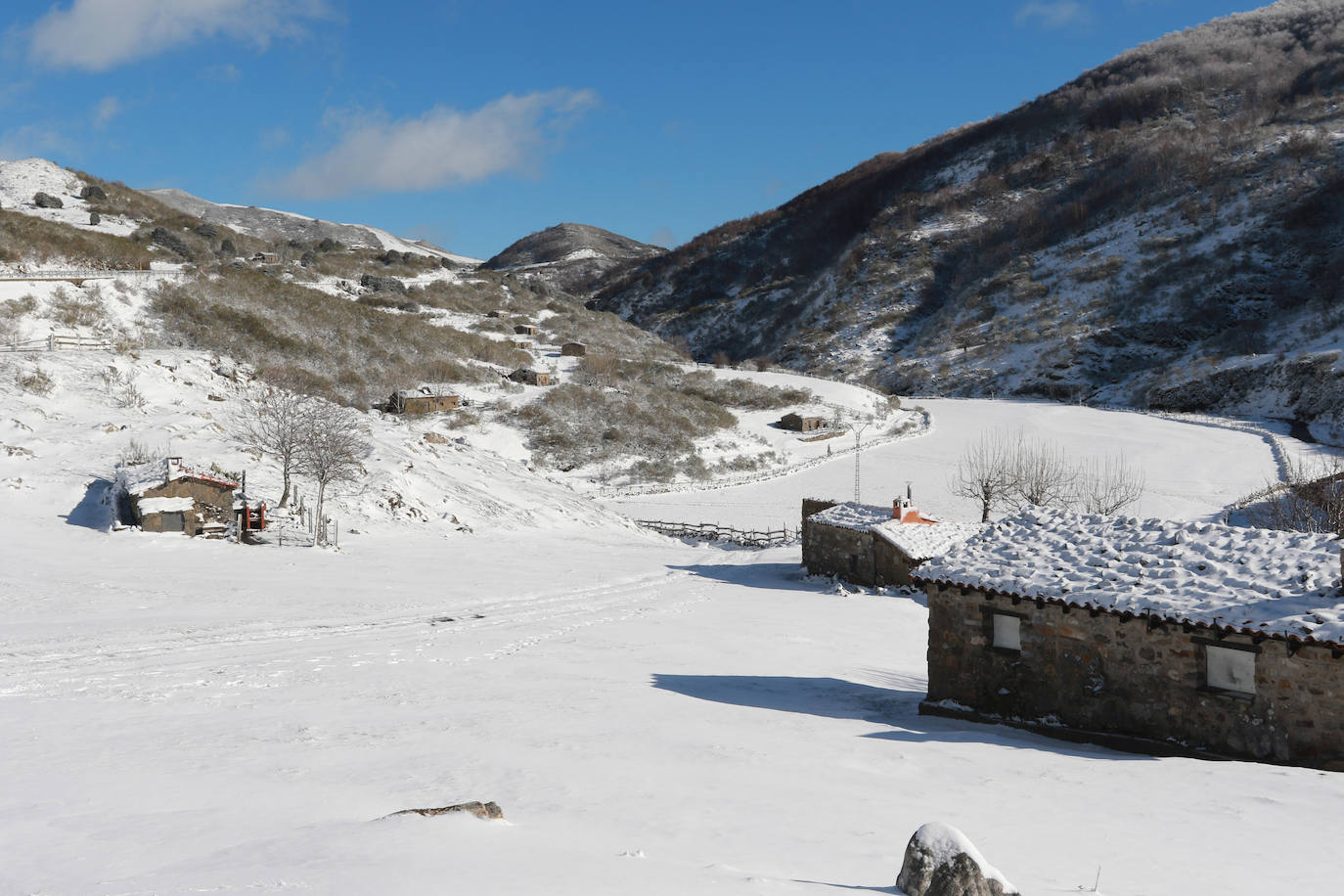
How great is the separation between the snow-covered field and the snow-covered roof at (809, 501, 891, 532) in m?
3.11

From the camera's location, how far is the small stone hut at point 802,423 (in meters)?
72.4

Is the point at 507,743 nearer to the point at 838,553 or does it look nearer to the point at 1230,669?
the point at 1230,669

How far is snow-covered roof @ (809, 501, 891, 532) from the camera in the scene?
1353 inches

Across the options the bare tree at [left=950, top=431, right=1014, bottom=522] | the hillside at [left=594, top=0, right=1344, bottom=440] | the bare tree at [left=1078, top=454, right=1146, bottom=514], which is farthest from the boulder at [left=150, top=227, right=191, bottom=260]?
the bare tree at [left=1078, top=454, right=1146, bottom=514]

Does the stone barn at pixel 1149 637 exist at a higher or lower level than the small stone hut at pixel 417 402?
lower

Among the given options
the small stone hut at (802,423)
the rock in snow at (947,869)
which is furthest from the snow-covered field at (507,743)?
the small stone hut at (802,423)

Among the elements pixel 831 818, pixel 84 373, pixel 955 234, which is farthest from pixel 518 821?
pixel 955 234

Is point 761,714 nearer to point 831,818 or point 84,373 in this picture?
point 831,818

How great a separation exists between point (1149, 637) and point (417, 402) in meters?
56.8

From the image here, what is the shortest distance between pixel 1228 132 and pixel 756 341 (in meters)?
76.0

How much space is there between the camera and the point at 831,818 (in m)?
10.0

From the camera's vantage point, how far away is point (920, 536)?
33.4 m

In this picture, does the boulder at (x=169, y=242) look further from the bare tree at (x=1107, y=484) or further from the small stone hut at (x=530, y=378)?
the bare tree at (x=1107, y=484)

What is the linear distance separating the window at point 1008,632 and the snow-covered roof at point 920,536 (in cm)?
1508
